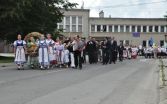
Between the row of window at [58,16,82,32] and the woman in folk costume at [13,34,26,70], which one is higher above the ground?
the row of window at [58,16,82,32]

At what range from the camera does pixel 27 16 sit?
45750mm

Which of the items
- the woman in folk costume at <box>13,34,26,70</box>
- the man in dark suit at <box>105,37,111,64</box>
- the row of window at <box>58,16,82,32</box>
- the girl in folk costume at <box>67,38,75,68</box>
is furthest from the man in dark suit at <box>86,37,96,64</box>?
the row of window at <box>58,16,82,32</box>

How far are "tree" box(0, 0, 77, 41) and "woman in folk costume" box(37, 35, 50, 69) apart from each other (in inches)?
434

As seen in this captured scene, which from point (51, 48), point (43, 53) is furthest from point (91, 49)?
point (43, 53)

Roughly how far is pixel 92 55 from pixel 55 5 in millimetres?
10748

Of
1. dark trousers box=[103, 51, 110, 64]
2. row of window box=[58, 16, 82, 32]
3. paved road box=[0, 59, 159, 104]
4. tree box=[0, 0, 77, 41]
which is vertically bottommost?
paved road box=[0, 59, 159, 104]

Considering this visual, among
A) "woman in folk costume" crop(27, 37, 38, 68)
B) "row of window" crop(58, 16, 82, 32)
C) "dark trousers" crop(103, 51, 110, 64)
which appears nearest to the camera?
"woman in folk costume" crop(27, 37, 38, 68)

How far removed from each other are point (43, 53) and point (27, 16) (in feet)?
54.9

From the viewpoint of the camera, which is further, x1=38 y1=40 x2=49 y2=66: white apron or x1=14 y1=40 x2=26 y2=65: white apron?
x1=38 y1=40 x2=49 y2=66: white apron

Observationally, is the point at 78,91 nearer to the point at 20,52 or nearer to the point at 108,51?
the point at 20,52

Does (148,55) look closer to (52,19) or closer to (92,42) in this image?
(52,19)

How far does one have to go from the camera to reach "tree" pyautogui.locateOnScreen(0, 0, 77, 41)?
134ft

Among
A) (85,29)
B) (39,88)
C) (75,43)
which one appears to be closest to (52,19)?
(75,43)

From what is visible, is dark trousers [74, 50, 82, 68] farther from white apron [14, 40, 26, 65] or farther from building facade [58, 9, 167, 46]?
building facade [58, 9, 167, 46]
